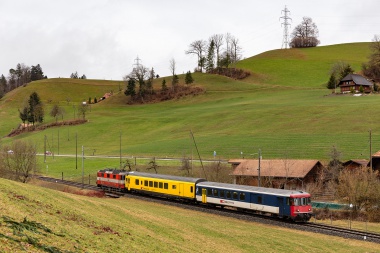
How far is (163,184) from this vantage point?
169 ft

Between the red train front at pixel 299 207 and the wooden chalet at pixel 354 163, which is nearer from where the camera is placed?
the red train front at pixel 299 207

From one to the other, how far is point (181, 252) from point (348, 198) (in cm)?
2857

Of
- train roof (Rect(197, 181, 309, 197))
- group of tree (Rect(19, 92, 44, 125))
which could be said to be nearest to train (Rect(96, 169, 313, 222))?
train roof (Rect(197, 181, 309, 197))

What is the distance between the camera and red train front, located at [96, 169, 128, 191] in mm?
59094

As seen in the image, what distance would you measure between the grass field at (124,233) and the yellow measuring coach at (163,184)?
1030 centimetres

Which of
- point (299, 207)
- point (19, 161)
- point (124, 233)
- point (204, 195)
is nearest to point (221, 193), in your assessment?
point (204, 195)

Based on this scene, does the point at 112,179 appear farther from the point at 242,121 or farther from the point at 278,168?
the point at 242,121

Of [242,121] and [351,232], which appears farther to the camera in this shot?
[242,121]

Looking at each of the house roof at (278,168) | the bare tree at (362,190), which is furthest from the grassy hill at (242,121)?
the bare tree at (362,190)

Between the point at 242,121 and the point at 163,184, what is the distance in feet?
177

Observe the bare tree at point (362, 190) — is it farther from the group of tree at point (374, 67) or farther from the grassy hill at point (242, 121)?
the group of tree at point (374, 67)

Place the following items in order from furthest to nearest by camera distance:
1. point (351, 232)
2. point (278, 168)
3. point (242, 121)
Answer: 1. point (242, 121)
2. point (278, 168)
3. point (351, 232)

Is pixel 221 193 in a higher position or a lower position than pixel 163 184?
lower

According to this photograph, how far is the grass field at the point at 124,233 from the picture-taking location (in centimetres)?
1883
